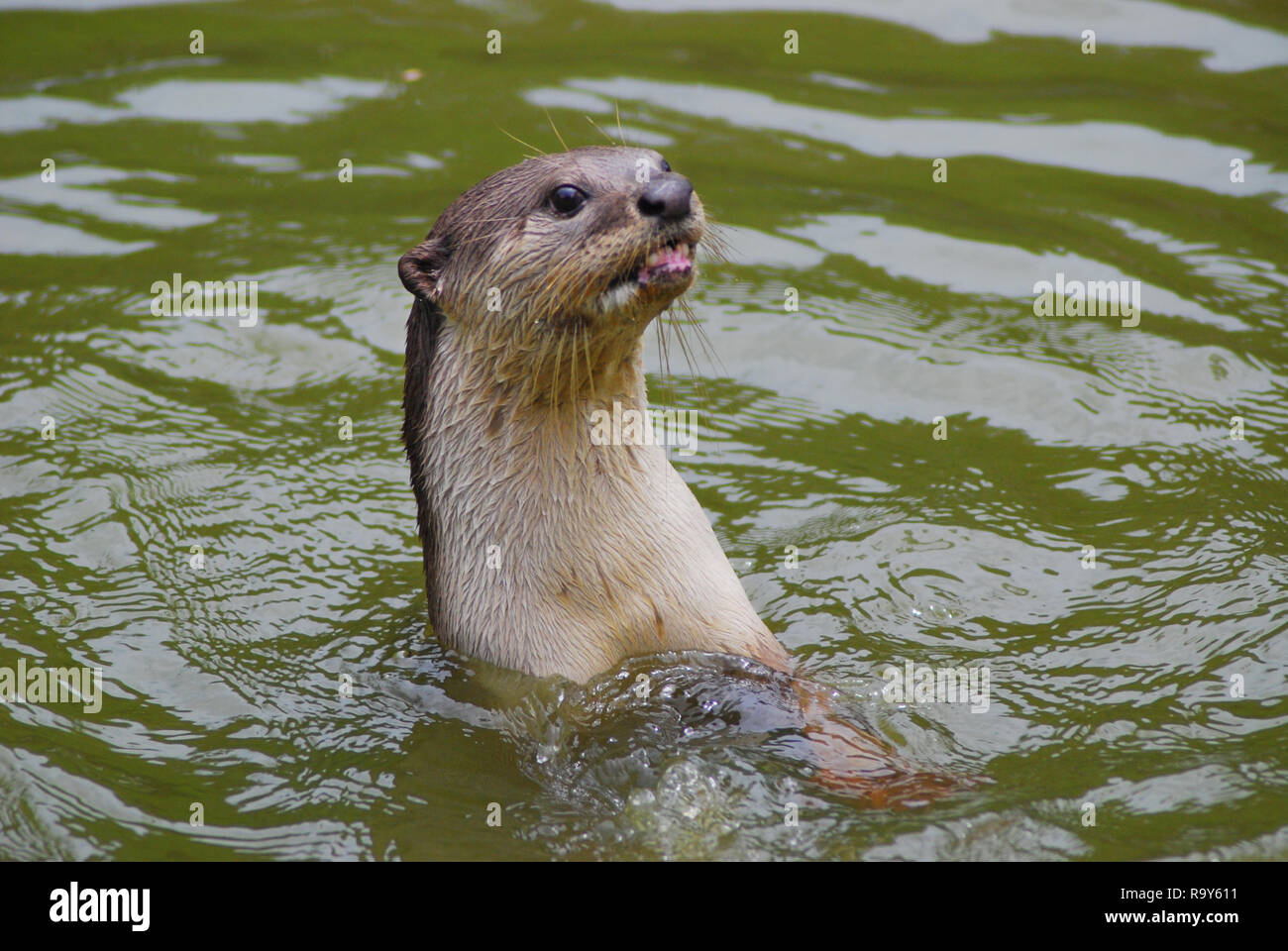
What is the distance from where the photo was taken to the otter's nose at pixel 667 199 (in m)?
4.90

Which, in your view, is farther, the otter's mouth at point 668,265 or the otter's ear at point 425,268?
the otter's ear at point 425,268

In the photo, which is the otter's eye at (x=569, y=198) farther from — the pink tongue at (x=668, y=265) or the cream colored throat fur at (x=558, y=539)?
the cream colored throat fur at (x=558, y=539)

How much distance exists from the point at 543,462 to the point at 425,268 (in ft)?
2.85

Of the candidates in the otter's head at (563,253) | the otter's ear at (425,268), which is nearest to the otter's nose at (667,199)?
the otter's head at (563,253)

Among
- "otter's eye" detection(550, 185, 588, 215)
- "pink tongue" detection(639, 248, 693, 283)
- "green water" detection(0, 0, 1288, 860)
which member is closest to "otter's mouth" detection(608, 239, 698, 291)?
"pink tongue" detection(639, 248, 693, 283)

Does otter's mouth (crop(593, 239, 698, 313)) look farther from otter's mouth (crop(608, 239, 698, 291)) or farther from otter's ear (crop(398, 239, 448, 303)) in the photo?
otter's ear (crop(398, 239, 448, 303))

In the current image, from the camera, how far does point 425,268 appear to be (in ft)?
18.5

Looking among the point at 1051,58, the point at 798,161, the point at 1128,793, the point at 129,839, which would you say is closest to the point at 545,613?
the point at 129,839

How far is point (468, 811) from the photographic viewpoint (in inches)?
200

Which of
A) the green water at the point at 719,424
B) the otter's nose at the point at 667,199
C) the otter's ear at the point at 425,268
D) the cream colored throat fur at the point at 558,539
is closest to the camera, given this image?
the otter's nose at the point at 667,199

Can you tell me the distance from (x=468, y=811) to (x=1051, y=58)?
7.86 meters

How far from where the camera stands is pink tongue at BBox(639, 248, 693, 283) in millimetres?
4938

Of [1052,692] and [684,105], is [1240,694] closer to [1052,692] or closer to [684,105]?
[1052,692]

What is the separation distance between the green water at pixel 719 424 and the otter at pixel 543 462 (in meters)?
0.23
